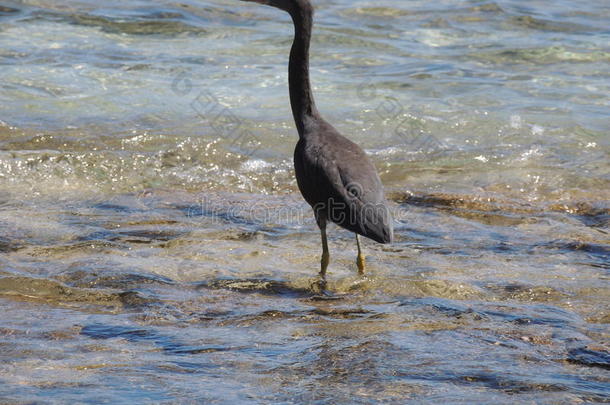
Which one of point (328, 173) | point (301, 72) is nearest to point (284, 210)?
point (301, 72)

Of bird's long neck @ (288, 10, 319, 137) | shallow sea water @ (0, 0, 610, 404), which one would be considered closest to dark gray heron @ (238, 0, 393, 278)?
bird's long neck @ (288, 10, 319, 137)

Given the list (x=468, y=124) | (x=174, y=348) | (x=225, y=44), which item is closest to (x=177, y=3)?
(x=225, y=44)

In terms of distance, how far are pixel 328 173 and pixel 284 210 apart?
159 cm

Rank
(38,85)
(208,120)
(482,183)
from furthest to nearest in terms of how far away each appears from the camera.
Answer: (38,85), (208,120), (482,183)

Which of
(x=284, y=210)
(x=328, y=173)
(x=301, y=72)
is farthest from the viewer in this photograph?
(x=284, y=210)

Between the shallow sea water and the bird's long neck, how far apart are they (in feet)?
2.91

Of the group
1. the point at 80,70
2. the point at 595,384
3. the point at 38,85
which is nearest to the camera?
the point at 595,384

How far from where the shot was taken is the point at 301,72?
20.5 ft

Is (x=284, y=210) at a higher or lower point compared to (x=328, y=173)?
lower

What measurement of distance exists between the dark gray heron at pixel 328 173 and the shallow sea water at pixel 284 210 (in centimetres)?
37

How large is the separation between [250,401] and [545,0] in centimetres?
1397

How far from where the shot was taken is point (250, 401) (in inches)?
130

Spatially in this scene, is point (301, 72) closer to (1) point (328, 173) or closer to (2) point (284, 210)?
(1) point (328, 173)

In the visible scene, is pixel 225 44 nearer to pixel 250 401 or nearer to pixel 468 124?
pixel 468 124
